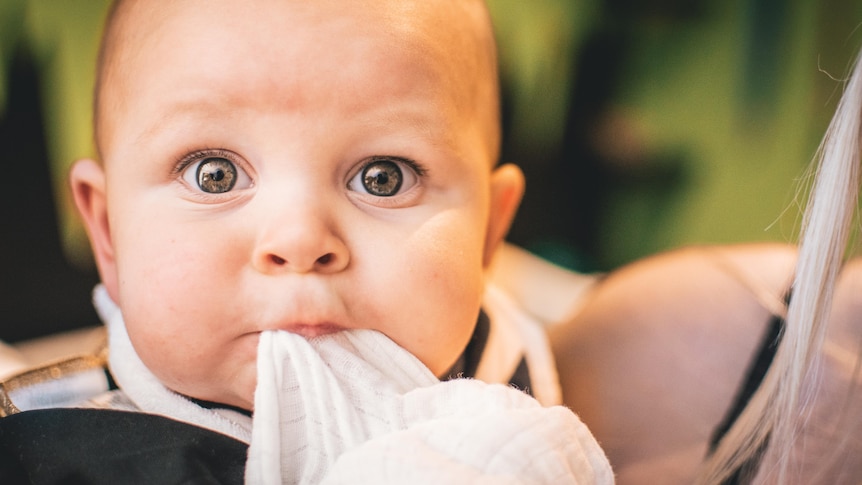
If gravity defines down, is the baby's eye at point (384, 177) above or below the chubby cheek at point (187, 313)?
above

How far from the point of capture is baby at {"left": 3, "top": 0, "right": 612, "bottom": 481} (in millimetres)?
557

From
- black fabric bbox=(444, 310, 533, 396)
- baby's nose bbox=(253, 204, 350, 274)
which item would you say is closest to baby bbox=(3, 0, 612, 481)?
baby's nose bbox=(253, 204, 350, 274)

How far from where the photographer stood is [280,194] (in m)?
0.56

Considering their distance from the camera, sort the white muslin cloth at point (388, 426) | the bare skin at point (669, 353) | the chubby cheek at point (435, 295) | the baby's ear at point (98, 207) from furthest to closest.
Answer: the bare skin at point (669, 353) < the baby's ear at point (98, 207) < the chubby cheek at point (435, 295) < the white muslin cloth at point (388, 426)

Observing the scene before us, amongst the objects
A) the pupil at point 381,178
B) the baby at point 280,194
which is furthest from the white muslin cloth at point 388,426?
the pupil at point 381,178

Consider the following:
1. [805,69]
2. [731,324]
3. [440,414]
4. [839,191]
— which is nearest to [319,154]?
[440,414]

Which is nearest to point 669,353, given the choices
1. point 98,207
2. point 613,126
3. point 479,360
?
point 479,360

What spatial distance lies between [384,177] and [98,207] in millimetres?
286

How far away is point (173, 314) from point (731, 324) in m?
0.59

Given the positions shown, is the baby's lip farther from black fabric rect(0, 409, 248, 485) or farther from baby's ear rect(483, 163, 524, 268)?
baby's ear rect(483, 163, 524, 268)

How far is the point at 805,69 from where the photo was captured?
1.00 meters

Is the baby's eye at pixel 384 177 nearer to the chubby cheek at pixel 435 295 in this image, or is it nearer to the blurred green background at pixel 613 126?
the chubby cheek at pixel 435 295

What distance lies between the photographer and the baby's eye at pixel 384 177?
611 millimetres

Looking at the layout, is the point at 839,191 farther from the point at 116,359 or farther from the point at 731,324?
the point at 116,359
